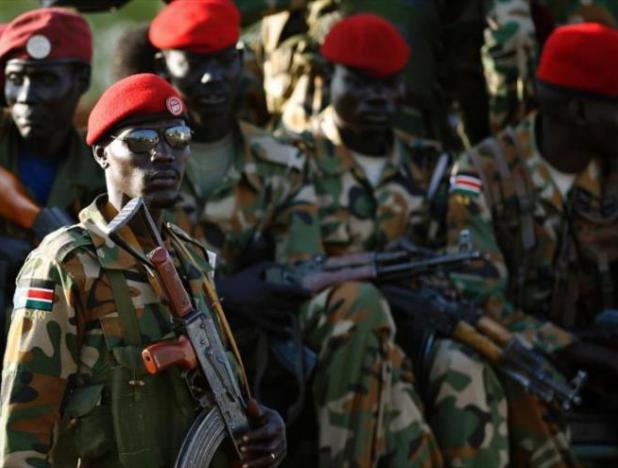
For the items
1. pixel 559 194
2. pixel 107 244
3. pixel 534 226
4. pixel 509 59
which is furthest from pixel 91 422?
pixel 509 59

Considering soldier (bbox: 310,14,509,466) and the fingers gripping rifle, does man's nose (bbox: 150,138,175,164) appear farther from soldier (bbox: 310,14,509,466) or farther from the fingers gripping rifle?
soldier (bbox: 310,14,509,466)

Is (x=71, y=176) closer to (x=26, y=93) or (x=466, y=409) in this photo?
(x=26, y=93)

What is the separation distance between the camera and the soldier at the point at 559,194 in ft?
24.5

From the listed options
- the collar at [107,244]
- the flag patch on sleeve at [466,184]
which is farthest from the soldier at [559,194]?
the collar at [107,244]

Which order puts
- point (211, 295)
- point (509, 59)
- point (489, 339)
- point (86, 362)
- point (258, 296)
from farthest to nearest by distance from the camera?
point (509, 59), point (489, 339), point (258, 296), point (211, 295), point (86, 362)

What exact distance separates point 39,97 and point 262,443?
231 centimetres

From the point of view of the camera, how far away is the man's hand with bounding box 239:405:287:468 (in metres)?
4.98

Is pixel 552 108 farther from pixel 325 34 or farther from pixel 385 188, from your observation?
pixel 325 34

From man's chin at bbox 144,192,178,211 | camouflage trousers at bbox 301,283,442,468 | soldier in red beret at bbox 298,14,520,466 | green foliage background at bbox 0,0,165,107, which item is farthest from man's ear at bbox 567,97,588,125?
green foliage background at bbox 0,0,165,107

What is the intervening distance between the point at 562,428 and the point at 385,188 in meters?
1.35

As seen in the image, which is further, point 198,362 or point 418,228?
point 418,228

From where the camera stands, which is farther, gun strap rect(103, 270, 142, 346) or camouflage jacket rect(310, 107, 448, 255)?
camouflage jacket rect(310, 107, 448, 255)

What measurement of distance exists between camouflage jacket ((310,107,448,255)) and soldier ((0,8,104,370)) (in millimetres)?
1144

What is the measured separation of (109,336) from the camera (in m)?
4.78
